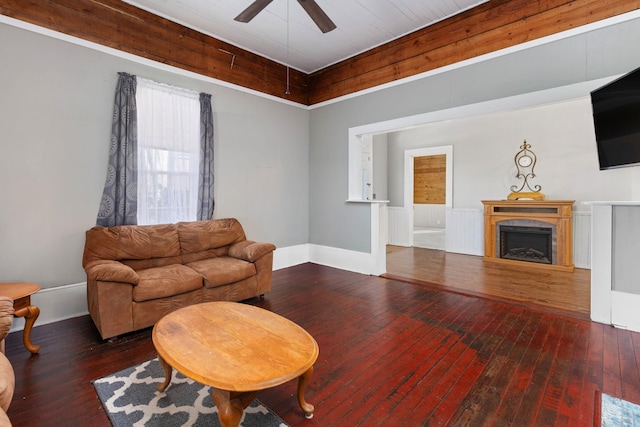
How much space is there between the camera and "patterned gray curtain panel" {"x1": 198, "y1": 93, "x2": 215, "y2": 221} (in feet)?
13.0

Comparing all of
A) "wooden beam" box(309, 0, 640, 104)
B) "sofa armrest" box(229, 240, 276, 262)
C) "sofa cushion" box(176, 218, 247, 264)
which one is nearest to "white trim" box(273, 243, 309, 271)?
"sofa cushion" box(176, 218, 247, 264)

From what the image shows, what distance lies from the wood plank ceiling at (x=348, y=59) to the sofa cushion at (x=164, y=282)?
8.17ft

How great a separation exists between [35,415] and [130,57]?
3.39 m

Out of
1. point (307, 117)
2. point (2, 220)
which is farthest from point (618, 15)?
point (2, 220)

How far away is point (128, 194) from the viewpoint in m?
3.32

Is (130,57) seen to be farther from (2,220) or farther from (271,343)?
(271,343)

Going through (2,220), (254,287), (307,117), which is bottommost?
(254,287)

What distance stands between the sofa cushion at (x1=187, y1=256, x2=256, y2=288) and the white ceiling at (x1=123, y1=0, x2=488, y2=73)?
2.89m

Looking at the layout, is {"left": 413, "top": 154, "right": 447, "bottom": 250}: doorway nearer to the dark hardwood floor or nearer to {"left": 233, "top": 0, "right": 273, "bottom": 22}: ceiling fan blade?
the dark hardwood floor

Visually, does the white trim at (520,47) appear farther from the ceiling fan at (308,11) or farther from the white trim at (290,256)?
the white trim at (290,256)

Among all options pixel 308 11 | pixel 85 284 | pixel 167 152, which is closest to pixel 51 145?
pixel 167 152

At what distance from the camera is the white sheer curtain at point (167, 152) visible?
349 centimetres

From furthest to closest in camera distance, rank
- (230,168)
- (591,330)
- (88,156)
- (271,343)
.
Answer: (230,168) < (88,156) < (591,330) < (271,343)

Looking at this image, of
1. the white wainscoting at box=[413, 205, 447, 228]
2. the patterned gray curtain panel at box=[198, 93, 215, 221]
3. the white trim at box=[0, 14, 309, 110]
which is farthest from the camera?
the white wainscoting at box=[413, 205, 447, 228]
